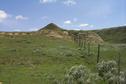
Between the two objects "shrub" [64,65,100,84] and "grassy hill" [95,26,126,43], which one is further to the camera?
"grassy hill" [95,26,126,43]

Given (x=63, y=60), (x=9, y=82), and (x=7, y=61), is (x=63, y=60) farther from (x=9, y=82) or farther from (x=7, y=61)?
(x=9, y=82)

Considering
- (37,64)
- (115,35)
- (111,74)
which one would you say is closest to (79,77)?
(111,74)

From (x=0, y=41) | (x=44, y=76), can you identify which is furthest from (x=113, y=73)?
(x=0, y=41)

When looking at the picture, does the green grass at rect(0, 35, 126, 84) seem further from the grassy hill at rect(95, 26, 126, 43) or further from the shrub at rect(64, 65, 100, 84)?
the grassy hill at rect(95, 26, 126, 43)

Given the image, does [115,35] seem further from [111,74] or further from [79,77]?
[79,77]

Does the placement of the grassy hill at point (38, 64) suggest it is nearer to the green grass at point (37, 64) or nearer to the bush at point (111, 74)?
the green grass at point (37, 64)

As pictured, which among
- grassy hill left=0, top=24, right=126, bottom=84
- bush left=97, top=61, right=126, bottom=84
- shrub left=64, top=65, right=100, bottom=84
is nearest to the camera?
bush left=97, top=61, right=126, bottom=84

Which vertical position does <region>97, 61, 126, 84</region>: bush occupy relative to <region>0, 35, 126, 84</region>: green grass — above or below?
above

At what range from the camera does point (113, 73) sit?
3155 centimetres

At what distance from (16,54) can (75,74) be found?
29816 millimetres

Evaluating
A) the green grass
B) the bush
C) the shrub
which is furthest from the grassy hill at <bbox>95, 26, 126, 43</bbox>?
the shrub

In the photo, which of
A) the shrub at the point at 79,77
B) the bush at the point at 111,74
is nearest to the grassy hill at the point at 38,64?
the shrub at the point at 79,77

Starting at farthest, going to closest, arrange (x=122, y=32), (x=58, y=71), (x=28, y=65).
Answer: (x=122, y=32) → (x=28, y=65) → (x=58, y=71)

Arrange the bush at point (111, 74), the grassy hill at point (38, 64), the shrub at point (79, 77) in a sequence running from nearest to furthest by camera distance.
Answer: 1. the bush at point (111, 74)
2. the shrub at point (79, 77)
3. the grassy hill at point (38, 64)
